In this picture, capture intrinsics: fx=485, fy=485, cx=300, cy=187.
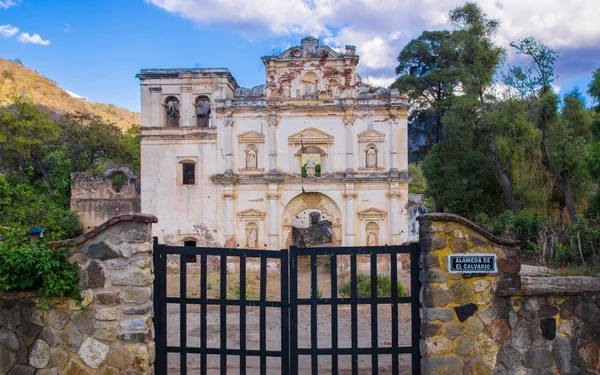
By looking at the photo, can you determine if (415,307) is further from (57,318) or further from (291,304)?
(57,318)

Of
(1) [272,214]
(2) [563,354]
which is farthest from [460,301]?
(1) [272,214]

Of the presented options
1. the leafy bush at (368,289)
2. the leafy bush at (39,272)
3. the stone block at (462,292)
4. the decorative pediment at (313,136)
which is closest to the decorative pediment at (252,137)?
the decorative pediment at (313,136)

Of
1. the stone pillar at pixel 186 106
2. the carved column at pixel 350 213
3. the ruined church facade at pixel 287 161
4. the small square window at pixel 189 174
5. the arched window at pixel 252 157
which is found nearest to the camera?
the carved column at pixel 350 213

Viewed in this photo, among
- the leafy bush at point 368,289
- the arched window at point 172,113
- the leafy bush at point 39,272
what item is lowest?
the leafy bush at point 368,289

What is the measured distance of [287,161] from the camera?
22.6m

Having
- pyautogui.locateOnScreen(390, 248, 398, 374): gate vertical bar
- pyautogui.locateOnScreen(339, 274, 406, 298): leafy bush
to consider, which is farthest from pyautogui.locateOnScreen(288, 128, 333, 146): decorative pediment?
pyautogui.locateOnScreen(390, 248, 398, 374): gate vertical bar

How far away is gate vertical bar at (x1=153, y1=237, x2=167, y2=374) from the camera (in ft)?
19.3

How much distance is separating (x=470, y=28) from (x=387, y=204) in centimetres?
1141

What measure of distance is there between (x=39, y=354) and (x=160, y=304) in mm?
1460

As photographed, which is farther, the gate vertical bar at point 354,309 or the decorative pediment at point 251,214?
the decorative pediment at point 251,214

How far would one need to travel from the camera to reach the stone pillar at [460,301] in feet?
18.4

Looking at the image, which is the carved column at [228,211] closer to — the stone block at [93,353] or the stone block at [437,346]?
the stone block at [93,353]

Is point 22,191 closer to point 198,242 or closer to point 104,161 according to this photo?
point 198,242

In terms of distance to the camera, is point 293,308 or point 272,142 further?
point 272,142
